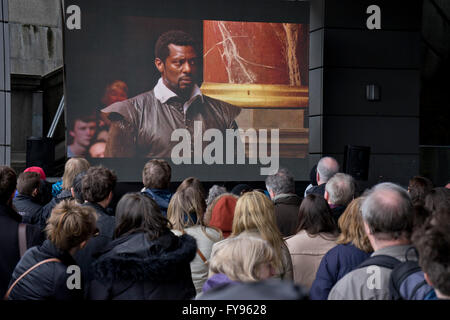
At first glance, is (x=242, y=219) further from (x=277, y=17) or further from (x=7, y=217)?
(x=277, y=17)

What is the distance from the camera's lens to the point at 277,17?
43.3ft

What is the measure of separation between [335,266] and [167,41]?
9810 millimetres

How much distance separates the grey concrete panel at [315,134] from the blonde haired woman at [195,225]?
332 inches

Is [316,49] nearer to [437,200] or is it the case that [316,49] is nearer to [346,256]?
[437,200]

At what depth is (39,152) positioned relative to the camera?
1188cm

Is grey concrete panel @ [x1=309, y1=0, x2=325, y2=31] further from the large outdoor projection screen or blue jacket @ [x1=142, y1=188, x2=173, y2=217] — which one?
blue jacket @ [x1=142, y1=188, x2=173, y2=217]

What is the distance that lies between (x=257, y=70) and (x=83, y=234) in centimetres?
1005

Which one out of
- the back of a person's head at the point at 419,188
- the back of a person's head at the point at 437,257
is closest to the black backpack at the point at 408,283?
the back of a person's head at the point at 437,257

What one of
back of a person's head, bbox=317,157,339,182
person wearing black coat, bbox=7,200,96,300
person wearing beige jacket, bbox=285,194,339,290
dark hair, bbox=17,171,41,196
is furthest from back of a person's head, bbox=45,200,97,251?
back of a person's head, bbox=317,157,339,182

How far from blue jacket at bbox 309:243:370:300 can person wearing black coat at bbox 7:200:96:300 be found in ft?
4.76

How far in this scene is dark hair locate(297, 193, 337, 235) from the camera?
Answer: 14.4 feet

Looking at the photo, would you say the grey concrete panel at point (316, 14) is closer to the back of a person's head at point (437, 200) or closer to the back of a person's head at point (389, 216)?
the back of a person's head at point (437, 200)

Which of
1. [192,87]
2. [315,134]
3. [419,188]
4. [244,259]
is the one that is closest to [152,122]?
[192,87]
